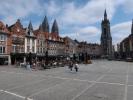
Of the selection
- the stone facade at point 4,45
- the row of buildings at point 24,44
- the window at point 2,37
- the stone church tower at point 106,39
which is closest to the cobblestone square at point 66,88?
the row of buildings at point 24,44

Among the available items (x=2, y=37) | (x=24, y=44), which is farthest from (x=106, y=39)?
(x=2, y=37)

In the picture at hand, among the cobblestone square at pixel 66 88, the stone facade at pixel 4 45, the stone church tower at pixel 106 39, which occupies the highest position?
the stone church tower at pixel 106 39

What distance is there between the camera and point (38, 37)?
63594 millimetres

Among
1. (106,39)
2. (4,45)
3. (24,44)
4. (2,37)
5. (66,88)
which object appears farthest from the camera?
(106,39)

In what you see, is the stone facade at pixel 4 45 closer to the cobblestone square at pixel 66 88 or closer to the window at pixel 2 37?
the window at pixel 2 37

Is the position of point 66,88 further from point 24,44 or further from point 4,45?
point 24,44

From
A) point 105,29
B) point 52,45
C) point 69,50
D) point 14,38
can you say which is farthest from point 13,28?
point 105,29

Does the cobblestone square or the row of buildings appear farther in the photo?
the row of buildings

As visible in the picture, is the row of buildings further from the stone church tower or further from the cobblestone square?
the stone church tower

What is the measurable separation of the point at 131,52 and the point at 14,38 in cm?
9367

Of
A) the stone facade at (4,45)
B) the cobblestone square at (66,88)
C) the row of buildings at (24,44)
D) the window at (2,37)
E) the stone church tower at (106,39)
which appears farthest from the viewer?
the stone church tower at (106,39)

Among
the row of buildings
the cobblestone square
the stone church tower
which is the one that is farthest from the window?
the stone church tower

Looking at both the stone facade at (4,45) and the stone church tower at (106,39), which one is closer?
the stone facade at (4,45)

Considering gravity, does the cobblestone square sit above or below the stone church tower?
below
